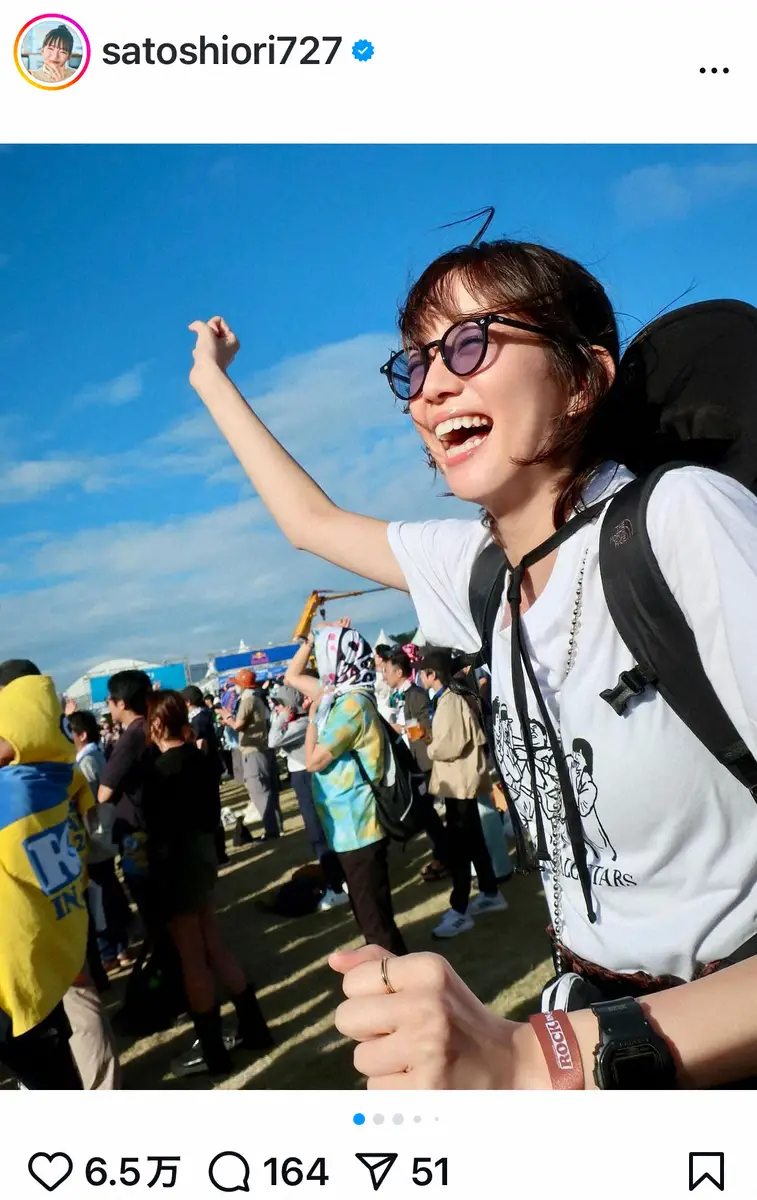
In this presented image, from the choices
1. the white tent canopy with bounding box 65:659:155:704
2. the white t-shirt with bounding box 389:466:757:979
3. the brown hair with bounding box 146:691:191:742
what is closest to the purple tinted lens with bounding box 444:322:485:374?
the white t-shirt with bounding box 389:466:757:979

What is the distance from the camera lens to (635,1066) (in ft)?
1.88

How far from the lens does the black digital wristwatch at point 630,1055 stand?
0.57 m

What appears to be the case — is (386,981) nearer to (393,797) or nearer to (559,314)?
(559,314)

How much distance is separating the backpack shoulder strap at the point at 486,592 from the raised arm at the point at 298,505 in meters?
0.17

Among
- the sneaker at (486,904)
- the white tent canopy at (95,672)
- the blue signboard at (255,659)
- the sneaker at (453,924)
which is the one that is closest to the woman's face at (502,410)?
the sneaker at (453,924)

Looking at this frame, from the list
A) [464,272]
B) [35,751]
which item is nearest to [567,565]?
[464,272]

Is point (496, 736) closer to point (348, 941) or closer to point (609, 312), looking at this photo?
point (609, 312)

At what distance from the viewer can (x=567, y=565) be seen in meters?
0.79

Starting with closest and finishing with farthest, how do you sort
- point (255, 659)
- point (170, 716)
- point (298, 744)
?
1. point (170, 716)
2. point (298, 744)
3. point (255, 659)

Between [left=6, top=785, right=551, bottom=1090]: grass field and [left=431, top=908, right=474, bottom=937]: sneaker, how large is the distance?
0.14ft
